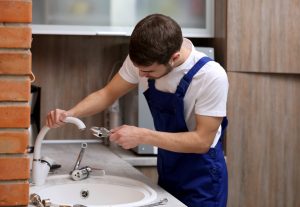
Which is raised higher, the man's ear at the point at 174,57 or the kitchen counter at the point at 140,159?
the man's ear at the point at 174,57

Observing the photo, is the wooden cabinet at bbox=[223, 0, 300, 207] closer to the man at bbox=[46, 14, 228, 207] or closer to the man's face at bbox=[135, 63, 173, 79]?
the man at bbox=[46, 14, 228, 207]

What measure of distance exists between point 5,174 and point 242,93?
1.57 m

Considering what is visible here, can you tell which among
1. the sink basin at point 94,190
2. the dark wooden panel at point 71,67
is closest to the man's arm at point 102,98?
the sink basin at point 94,190

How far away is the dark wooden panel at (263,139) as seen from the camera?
102 inches

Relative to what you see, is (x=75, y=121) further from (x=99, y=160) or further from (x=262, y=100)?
(x=262, y=100)

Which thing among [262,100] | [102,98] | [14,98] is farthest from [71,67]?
[14,98]

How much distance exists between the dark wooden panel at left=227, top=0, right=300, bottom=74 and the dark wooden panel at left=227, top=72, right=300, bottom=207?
6cm

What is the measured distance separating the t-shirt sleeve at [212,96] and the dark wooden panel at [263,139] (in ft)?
2.46

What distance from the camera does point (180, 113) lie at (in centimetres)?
187

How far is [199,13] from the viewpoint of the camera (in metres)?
2.76

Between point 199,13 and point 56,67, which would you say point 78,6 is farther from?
point 199,13

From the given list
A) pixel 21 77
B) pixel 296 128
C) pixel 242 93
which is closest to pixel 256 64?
pixel 242 93

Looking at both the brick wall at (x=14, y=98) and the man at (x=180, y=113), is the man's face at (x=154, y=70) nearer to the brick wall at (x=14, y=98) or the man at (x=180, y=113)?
the man at (x=180, y=113)

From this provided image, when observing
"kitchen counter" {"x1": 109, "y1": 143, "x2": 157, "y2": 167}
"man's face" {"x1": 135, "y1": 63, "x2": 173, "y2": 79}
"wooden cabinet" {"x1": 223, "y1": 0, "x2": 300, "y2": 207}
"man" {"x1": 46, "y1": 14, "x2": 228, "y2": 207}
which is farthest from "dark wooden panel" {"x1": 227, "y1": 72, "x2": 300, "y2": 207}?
"man's face" {"x1": 135, "y1": 63, "x2": 173, "y2": 79}
